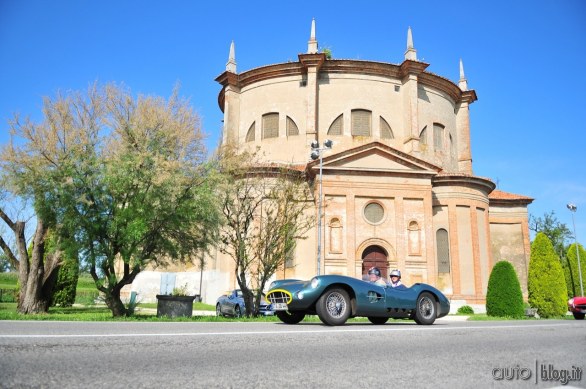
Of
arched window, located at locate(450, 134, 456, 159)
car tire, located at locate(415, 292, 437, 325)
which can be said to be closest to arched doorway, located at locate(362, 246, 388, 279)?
arched window, located at locate(450, 134, 456, 159)

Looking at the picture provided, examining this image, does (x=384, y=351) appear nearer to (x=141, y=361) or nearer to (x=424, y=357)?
(x=424, y=357)

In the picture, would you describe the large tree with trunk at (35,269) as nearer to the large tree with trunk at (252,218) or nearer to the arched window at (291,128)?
the large tree with trunk at (252,218)

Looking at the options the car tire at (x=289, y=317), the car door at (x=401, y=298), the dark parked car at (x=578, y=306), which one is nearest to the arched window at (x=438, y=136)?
the dark parked car at (x=578, y=306)

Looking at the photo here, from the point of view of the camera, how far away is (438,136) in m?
34.8

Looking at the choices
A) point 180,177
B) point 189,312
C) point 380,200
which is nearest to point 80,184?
point 180,177

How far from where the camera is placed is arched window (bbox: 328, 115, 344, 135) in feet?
105

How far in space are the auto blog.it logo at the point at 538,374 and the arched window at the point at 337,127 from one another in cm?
2812

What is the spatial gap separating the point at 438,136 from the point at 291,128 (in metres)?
11.6

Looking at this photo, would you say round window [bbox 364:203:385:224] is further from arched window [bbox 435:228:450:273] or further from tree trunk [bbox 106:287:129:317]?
tree trunk [bbox 106:287:129:317]

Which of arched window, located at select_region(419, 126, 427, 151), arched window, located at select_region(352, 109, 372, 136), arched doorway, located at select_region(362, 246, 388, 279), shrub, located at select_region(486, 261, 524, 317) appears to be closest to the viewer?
shrub, located at select_region(486, 261, 524, 317)

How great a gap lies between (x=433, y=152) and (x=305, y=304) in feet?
90.3

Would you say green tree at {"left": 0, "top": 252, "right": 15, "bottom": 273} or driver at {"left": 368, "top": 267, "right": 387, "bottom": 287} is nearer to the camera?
driver at {"left": 368, "top": 267, "right": 387, "bottom": 287}

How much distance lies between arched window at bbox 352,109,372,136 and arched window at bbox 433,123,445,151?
5769 mm

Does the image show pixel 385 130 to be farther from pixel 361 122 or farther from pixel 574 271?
pixel 574 271
